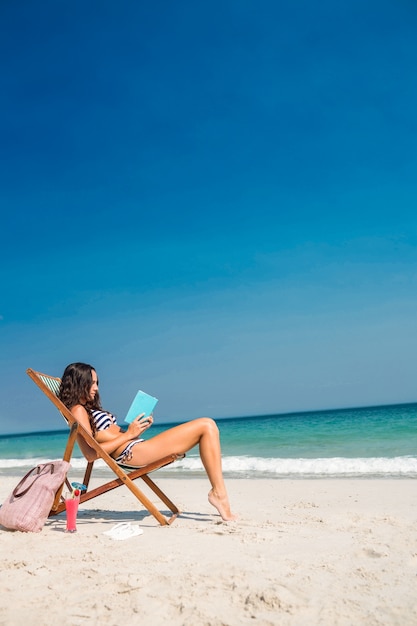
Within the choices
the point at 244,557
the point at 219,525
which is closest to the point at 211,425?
the point at 219,525

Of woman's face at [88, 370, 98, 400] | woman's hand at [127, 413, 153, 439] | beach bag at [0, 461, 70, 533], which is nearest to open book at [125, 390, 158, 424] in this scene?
woman's hand at [127, 413, 153, 439]

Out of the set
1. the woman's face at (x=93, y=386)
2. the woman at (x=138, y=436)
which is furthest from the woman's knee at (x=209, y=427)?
the woman's face at (x=93, y=386)

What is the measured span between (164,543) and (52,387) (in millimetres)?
1606

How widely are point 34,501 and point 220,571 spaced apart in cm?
191

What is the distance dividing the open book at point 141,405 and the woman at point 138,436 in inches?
2.1

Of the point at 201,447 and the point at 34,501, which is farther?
the point at 201,447

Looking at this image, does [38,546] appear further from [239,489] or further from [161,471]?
[161,471]

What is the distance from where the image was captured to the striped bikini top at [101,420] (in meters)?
4.47

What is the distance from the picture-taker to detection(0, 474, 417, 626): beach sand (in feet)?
7.93

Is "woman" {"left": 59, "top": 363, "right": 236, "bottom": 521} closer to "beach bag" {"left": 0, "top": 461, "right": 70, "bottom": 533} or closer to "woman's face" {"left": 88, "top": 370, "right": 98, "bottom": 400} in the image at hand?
"woman's face" {"left": 88, "top": 370, "right": 98, "bottom": 400}

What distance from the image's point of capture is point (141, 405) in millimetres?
4438

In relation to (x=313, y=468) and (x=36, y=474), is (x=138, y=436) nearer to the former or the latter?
(x=36, y=474)

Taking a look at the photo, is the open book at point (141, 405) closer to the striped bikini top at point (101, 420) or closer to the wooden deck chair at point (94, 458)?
the striped bikini top at point (101, 420)

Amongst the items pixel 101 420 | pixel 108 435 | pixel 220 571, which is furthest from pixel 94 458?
pixel 220 571
